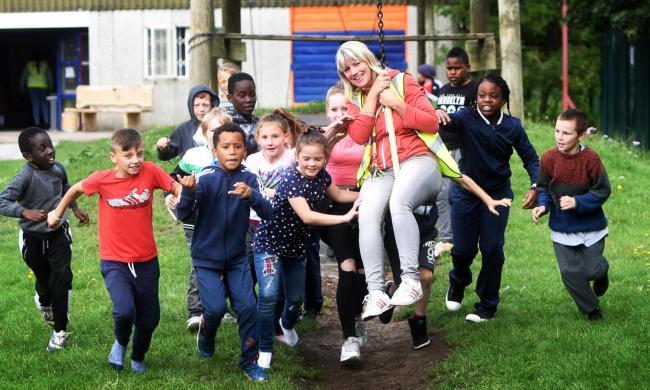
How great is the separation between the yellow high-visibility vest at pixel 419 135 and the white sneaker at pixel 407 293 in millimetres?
840

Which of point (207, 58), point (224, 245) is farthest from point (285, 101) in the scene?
point (224, 245)

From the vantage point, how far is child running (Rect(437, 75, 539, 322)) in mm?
8107

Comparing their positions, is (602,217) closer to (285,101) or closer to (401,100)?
(401,100)

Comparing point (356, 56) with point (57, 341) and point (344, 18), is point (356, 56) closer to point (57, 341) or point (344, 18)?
point (57, 341)

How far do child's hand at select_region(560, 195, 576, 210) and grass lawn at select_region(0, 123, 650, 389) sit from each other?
89 centimetres

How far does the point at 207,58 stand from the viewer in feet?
42.2

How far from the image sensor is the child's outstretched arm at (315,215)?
7.16 meters

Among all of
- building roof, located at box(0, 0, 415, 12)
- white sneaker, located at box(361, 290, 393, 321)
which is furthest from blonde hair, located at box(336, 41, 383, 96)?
building roof, located at box(0, 0, 415, 12)

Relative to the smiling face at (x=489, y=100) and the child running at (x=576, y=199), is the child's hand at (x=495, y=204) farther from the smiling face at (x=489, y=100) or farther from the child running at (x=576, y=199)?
the smiling face at (x=489, y=100)

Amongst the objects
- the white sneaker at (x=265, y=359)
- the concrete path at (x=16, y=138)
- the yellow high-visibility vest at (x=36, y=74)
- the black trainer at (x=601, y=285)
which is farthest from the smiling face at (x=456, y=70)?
the yellow high-visibility vest at (x=36, y=74)

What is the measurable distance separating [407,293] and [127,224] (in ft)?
5.98

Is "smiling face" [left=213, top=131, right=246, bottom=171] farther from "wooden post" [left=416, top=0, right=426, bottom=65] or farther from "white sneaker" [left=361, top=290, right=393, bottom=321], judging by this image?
"wooden post" [left=416, top=0, right=426, bottom=65]

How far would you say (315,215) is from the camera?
284 inches

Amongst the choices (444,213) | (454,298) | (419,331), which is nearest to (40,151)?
(419,331)
